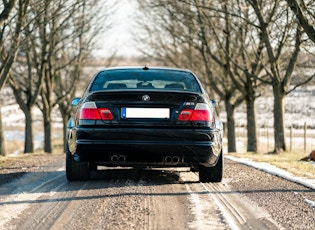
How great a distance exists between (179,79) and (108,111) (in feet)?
4.87

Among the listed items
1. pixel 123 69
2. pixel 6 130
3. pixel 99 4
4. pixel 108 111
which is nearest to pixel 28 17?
pixel 99 4

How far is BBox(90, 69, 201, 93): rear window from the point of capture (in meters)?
7.78

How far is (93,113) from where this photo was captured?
6953mm

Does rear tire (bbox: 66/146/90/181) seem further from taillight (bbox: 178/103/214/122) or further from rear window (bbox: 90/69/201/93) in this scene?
taillight (bbox: 178/103/214/122)

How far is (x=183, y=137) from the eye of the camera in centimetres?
688

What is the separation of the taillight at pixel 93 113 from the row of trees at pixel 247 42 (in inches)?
176

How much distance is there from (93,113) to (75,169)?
93 cm

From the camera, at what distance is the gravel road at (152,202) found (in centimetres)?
481

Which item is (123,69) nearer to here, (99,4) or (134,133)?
(134,133)

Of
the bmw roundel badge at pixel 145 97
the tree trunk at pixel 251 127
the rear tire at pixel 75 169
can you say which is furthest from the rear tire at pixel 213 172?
the tree trunk at pixel 251 127

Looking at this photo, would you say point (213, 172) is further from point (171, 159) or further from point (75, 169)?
point (75, 169)

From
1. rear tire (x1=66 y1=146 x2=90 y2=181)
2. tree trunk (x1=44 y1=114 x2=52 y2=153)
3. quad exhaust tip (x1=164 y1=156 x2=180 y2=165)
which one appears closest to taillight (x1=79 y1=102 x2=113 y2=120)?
rear tire (x1=66 y1=146 x2=90 y2=181)

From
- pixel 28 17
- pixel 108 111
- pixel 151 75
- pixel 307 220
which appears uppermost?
pixel 28 17

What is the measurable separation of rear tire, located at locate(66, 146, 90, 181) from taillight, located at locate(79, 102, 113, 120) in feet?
2.13
